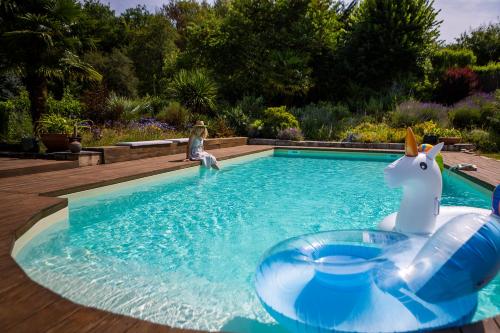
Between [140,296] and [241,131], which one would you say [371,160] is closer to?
[241,131]

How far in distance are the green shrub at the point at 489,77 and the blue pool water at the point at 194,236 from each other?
15234 millimetres

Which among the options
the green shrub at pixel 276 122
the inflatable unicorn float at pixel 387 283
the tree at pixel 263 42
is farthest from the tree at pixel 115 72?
the inflatable unicorn float at pixel 387 283

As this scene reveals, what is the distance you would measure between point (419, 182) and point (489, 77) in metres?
21.3

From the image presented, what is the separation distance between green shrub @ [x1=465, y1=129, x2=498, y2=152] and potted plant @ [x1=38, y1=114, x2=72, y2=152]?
13216 mm

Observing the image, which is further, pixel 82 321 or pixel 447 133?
pixel 447 133

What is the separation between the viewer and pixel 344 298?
2.08 m

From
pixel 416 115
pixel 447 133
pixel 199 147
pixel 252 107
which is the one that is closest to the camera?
pixel 199 147

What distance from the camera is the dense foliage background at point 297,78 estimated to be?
14.9m

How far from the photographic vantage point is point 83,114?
13117mm

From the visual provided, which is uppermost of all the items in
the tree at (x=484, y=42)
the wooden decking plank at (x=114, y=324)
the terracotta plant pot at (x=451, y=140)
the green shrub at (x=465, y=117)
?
the tree at (x=484, y=42)

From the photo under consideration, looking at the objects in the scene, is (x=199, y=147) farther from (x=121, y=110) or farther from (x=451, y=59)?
(x=451, y=59)

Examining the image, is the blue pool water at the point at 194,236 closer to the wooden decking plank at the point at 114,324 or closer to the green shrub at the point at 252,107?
the wooden decking plank at the point at 114,324

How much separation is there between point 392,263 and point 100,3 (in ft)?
116

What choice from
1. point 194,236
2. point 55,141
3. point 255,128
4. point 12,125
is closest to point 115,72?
point 255,128
